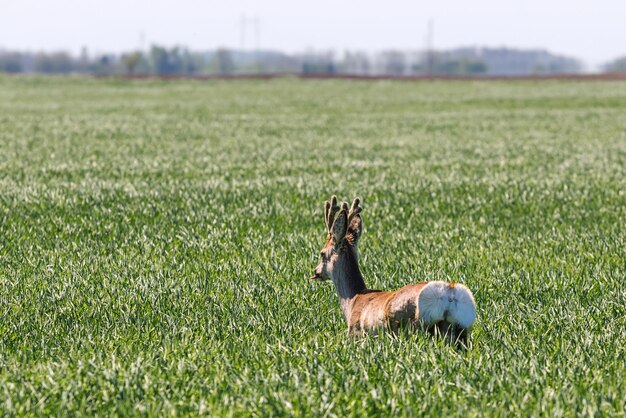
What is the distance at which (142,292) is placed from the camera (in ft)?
21.5

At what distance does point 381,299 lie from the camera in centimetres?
507

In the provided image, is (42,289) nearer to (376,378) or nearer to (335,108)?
(376,378)

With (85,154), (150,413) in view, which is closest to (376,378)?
(150,413)

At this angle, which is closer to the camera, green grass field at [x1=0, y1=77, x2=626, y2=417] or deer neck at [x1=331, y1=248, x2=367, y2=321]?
green grass field at [x1=0, y1=77, x2=626, y2=417]

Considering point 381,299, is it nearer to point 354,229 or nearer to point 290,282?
point 354,229

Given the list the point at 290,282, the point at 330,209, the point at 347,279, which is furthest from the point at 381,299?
the point at 290,282

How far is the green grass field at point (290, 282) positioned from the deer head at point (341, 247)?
1.32 ft

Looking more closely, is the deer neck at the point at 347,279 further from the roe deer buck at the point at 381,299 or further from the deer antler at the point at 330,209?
the deer antler at the point at 330,209

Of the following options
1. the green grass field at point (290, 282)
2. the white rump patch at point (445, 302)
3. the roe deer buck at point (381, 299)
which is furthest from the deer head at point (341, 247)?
the white rump patch at point (445, 302)

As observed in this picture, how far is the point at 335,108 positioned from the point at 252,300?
39735 mm

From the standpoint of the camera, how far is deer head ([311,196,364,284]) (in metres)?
5.20

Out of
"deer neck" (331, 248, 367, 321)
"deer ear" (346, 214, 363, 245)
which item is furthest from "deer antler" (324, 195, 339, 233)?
"deer neck" (331, 248, 367, 321)

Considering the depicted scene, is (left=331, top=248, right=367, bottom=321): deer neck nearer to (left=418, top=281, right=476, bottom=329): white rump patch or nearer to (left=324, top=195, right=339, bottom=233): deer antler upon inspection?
(left=324, top=195, right=339, bottom=233): deer antler

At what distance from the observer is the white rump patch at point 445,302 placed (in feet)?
14.6
